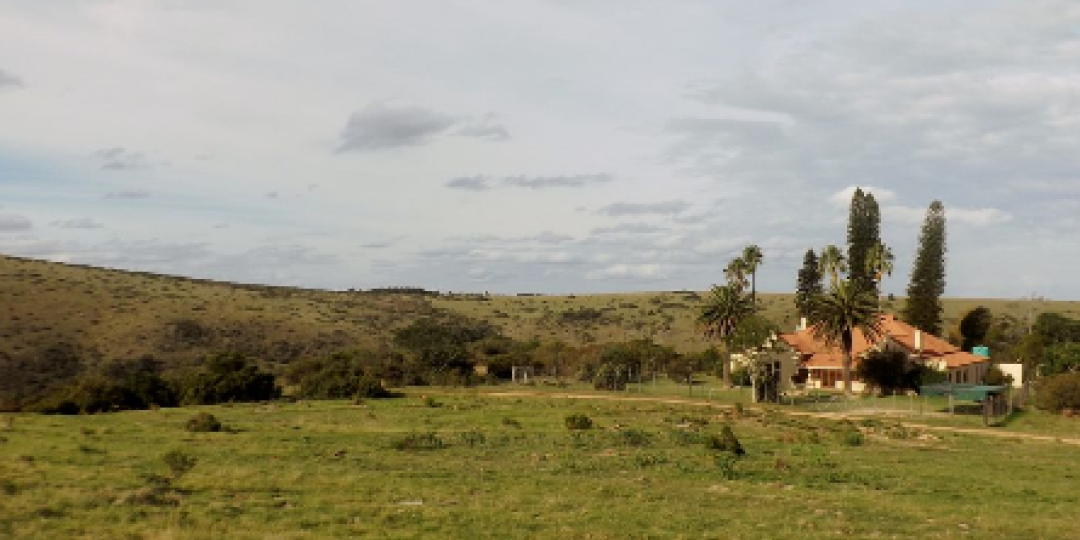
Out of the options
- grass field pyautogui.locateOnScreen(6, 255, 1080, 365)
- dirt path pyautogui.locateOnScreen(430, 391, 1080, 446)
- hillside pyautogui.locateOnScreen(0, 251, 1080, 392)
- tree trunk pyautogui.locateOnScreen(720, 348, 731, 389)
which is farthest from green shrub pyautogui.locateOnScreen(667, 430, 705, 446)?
grass field pyautogui.locateOnScreen(6, 255, 1080, 365)

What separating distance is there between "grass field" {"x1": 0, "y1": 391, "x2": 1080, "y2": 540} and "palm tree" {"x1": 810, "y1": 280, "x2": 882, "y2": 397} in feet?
88.1

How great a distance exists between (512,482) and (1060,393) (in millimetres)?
51333

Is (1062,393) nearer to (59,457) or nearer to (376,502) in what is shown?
(376,502)

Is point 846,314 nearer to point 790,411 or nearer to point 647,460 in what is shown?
point 790,411

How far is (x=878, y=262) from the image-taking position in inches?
3570

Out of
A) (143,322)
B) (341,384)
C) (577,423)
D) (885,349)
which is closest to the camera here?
(577,423)

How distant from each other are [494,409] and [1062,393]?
4148 cm

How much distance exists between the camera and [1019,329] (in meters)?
139

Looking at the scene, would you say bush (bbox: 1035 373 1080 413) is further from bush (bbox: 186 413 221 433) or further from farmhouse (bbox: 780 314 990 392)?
bush (bbox: 186 413 221 433)

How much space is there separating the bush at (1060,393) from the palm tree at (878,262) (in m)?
30.9

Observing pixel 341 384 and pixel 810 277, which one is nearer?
pixel 341 384

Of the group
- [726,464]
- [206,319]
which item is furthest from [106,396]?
[206,319]

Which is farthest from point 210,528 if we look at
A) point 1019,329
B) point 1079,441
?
point 1019,329

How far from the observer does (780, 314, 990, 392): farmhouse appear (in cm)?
7788
